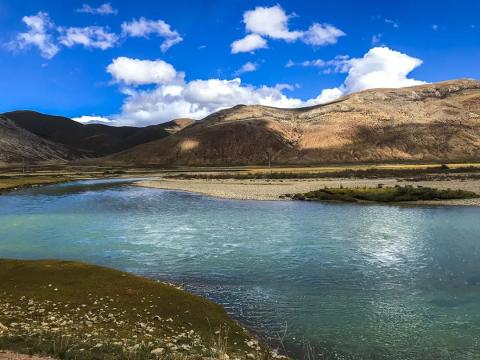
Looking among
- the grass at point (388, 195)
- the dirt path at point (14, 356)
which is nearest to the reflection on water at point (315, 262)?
the grass at point (388, 195)

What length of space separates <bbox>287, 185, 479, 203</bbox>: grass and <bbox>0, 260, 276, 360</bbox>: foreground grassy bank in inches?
1481

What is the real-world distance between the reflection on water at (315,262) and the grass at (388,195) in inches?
221

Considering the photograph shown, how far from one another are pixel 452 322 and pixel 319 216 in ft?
82.8

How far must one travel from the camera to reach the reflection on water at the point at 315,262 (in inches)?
534

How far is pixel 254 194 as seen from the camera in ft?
200

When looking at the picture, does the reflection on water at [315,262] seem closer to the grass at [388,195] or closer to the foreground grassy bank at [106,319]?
the foreground grassy bank at [106,319]

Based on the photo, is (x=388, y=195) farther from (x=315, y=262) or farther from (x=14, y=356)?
(x=14, y=356)

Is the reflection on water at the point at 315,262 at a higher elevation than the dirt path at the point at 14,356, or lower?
lower

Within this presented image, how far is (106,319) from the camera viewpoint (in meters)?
13.2

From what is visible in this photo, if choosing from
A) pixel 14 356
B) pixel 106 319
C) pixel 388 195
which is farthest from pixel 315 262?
pixel 388 195

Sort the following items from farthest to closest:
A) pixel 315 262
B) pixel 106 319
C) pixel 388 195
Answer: pixel 388 195, pixel 315 262, pixel 106 319

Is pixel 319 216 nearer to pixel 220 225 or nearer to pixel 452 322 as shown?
pixel 220 225

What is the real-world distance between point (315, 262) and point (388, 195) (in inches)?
1202

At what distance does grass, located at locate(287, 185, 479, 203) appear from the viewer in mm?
49031
